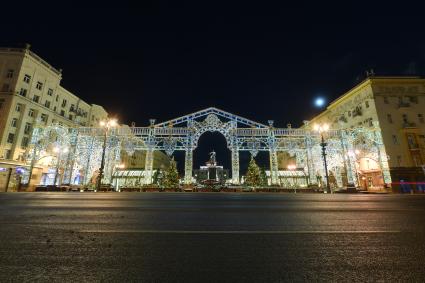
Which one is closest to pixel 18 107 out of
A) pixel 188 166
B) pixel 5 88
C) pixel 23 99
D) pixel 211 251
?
pixel 23 99

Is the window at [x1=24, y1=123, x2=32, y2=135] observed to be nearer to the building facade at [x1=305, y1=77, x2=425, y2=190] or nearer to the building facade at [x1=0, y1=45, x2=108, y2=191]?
the building facade at [x1=0, y1=45, x2=108, y2=191]

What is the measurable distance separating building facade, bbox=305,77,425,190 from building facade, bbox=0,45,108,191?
4343 centimetres

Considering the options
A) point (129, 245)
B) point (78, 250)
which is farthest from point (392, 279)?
point (78, 250)

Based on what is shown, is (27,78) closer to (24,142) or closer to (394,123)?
(24,142)

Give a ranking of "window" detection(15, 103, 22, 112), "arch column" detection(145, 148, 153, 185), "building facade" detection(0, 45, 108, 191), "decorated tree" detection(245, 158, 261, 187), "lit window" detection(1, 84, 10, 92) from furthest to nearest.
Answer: "window" detection(15, 103, 22, 112) → "lit window" detection(1, 84, 10, 92) → "building facade" detection(0, 45, 108, 191) → "decorated tree" detection(245, 158, 261, 187) → "arch column" detection(145, 148, 153, 185)

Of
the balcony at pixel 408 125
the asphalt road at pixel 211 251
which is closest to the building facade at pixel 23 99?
the asphalt road at pixel 211 251

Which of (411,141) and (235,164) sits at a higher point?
(411,141)

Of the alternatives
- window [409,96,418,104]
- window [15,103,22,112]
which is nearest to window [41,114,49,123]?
window [15,103,22,112]

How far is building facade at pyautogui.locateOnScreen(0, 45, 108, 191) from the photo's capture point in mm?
31338

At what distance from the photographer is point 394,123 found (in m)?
33.6

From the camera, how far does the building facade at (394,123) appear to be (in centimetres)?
3115

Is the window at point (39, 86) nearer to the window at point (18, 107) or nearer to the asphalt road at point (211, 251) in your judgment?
the window at point (18, 107)

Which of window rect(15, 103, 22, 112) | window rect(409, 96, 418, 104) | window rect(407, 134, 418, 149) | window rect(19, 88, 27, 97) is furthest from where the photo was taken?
window rect(409, 96, 418, 104)

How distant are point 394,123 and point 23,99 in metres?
58.3
